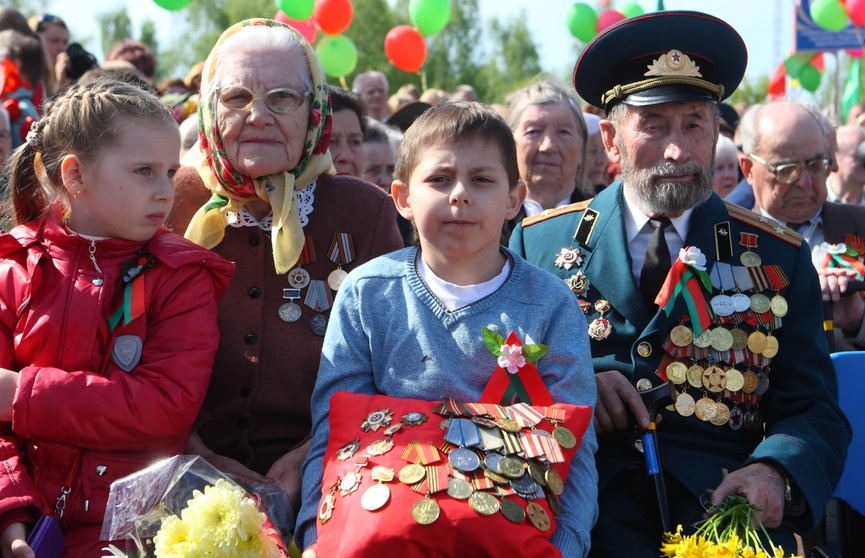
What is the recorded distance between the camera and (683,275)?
3412 mm

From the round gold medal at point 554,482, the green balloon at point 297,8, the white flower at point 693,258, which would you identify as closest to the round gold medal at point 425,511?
the round gold medal at point 554,482

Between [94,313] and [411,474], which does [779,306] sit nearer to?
[411,474]

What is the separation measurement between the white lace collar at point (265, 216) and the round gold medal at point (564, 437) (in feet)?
4.32

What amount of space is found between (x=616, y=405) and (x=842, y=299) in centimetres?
181

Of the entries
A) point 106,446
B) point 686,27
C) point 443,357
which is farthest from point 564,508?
point 686,27

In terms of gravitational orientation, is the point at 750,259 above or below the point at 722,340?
above

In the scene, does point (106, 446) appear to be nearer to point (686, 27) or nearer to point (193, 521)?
point (193, 521)

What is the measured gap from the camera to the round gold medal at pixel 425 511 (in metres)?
2.44

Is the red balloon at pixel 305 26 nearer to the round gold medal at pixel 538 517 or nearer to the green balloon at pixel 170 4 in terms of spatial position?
the green balloon at pixel 170 4

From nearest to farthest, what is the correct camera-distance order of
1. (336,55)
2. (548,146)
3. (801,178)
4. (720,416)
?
(720,416), (801,178), (548,146), (336,55)

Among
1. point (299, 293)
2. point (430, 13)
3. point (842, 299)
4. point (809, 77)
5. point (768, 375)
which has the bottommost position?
point (809, 77)

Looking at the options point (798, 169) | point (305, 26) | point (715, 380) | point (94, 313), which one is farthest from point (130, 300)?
point (305, 26)

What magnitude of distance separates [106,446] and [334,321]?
0.75m

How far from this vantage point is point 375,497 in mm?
2508
